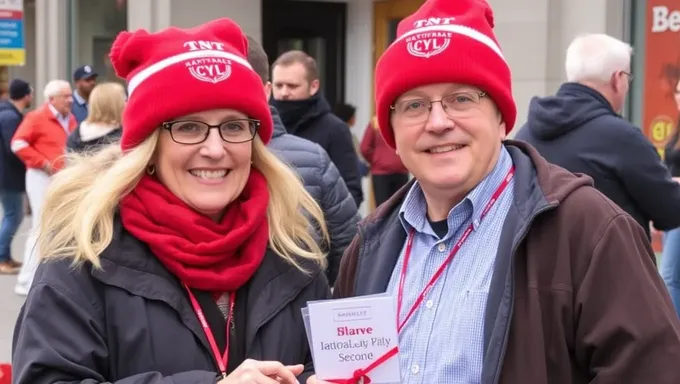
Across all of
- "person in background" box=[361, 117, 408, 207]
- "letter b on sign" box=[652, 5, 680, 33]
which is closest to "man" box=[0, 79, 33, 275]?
"person in background" box=[361, 117, 408, 207]

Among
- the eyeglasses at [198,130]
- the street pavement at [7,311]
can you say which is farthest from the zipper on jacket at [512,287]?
the street pavement at [7,311]

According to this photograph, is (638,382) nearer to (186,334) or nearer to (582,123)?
(186,334)

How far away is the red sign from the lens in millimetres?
8750

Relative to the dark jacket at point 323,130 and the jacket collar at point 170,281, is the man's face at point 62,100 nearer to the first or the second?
the dark jacket at point 323,130

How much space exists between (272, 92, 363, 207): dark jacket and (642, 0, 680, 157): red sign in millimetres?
3506

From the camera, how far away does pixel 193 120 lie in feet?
8.76

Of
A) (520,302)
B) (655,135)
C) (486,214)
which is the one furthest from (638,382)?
(655,135)

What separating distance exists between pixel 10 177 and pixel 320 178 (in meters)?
7.10

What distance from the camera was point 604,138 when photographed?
187 inches

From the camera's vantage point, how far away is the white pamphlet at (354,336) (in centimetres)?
234

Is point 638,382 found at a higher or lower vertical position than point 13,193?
higher

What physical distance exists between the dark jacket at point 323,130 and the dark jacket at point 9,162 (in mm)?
5302

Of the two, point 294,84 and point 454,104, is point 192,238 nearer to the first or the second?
point 454,104

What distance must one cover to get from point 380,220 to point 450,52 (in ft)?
1.90
